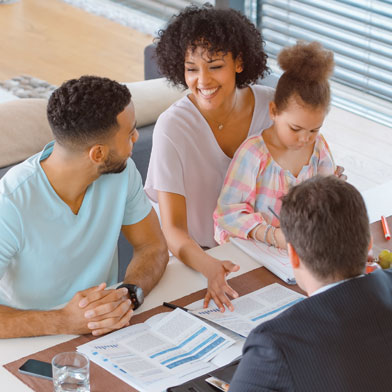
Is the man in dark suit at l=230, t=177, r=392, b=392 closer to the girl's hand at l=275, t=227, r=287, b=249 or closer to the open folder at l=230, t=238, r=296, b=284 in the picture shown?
the open folder at l=230, t=238, r=296, b=284

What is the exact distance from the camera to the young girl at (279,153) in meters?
2.25

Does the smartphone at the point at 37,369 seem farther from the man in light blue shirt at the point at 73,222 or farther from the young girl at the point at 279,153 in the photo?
the young girl at the point at 279,153

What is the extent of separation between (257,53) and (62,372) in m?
1.43

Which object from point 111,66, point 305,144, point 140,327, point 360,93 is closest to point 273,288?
point 140,327

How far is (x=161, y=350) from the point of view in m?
1.73

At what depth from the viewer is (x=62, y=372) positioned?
1.58 meters

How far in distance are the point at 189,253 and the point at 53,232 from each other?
42cm

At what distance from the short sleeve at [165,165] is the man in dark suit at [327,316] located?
105 centimetres

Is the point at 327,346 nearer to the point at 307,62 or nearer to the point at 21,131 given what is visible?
the point at 307,62

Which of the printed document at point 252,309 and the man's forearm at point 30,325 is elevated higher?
the printed document at point 252,309

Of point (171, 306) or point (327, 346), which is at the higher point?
point (327, 346)

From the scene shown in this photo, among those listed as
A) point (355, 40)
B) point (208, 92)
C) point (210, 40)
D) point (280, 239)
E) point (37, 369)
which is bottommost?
point (37, 369)

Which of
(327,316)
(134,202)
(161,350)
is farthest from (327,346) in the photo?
(134,202)

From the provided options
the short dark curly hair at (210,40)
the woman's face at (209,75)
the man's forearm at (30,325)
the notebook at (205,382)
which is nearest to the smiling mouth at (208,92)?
the woman's face at (209,75)
